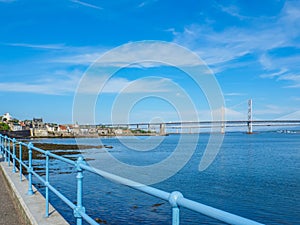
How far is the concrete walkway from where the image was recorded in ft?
17.4

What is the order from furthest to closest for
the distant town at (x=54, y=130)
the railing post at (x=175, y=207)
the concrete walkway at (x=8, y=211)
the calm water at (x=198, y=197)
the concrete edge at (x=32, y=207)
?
the distant town at (x=54, y=130) < the calm water at (x=198, y=197) < the concrete walkway at (x=8, y=211) < the concrete edge at (x=32, y=207) < the railing post at (x=175, y=207)

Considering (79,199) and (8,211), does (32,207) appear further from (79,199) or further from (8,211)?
(79,199)

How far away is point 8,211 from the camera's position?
230 inches

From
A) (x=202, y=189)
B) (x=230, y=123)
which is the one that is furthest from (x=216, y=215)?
(x=230, y=123)

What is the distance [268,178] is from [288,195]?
17.4 ft

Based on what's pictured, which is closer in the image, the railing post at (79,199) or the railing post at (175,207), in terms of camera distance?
the railing post at (175,207)

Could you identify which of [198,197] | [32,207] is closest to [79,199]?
[32,207]

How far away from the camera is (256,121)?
94.9 m

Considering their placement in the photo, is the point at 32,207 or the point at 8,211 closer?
the point at 32,207

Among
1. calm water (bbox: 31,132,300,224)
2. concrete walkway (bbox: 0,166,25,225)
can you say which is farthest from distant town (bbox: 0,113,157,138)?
concrete walkway (bbox: 0,166,25,225)

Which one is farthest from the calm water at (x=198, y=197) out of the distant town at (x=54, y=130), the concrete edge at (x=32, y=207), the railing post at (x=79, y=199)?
the distant town at (x=54, y=130)

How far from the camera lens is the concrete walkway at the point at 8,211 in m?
5.29

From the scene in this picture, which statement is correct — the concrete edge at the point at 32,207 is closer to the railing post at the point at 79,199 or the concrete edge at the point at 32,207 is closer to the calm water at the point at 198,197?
the railing post at the point at 79,199

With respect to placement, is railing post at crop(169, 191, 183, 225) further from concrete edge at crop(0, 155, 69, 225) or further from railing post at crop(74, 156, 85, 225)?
concrete edge at crop(0, 155, 69, 225)
